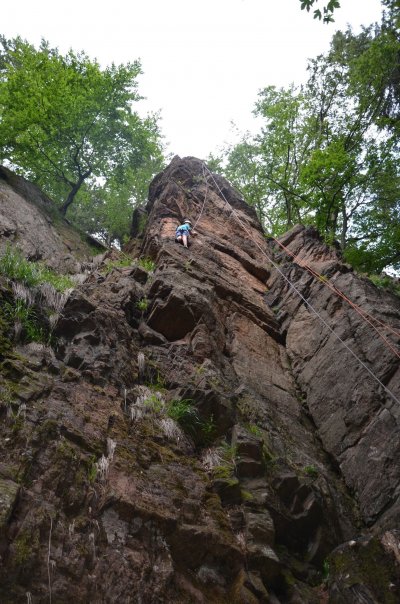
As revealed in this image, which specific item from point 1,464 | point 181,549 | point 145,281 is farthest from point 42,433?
point 145,281

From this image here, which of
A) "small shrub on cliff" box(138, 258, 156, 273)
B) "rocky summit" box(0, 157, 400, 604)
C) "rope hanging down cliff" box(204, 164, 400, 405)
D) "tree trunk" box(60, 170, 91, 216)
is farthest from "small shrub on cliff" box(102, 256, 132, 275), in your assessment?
"tree trunk" box(60, 170, 91, 216)

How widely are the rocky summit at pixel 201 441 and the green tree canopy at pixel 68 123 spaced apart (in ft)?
23.8

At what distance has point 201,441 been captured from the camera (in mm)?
6688

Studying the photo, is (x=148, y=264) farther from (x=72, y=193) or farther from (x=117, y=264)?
(x=72, y=193)

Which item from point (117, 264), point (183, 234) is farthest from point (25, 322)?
point (183, 234)

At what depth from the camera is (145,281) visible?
422 inches

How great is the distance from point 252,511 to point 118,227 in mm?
17300

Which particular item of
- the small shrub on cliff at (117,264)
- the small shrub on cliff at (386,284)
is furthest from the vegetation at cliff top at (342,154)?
the small shrub on cliff at (117,264)

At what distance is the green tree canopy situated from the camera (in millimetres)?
17359

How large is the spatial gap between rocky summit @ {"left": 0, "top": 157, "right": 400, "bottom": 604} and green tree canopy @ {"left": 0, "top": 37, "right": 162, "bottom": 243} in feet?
23.8

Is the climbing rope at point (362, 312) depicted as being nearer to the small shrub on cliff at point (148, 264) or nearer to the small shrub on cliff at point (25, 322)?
the small shrub on cliff at point (148, 264)

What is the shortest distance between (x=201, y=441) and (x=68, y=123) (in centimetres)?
1517

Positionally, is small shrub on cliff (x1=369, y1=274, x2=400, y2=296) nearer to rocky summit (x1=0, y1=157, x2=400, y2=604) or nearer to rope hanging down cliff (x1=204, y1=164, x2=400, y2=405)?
rope hanging down cliff (x1=204, y1=164, x2=400, y2=405)

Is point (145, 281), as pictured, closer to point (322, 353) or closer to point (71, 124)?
point (322, 353)
